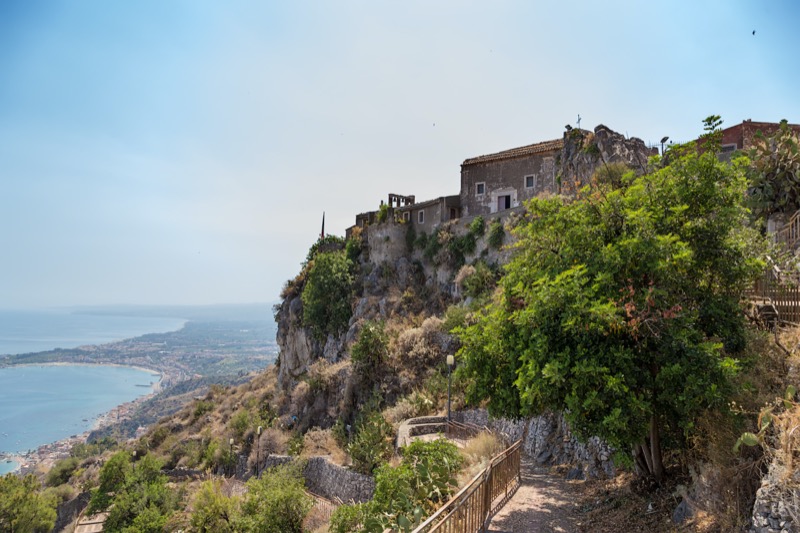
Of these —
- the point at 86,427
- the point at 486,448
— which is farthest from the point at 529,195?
the point at 86,427

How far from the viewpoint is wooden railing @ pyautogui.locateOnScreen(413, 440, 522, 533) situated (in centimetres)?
695

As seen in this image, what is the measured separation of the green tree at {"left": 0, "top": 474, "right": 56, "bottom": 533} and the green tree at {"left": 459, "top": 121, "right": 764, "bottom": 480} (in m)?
40.1

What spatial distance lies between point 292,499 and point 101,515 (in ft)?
82.7

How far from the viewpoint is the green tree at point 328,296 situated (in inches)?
1315

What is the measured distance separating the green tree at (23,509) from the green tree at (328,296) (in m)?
24.1

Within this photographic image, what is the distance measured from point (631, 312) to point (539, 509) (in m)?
4.93

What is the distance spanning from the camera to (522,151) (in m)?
31.4

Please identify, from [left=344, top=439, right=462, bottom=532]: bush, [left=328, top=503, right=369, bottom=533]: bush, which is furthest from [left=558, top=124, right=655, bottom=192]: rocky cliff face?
[left=328, top=503, right=369, bottom=533]: bush

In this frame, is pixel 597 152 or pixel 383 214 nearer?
pixel 597 152

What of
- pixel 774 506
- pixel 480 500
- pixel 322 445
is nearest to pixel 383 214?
pixel 322 445

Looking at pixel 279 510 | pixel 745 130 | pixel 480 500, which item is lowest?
pixel 279 510

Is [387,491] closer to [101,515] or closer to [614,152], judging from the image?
[614,152]

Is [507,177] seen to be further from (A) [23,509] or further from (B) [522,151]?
(A) [23,509]

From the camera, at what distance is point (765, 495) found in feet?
18.7
